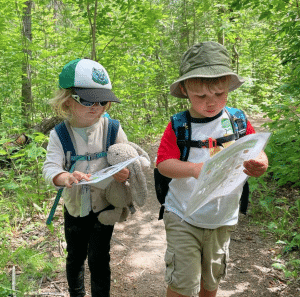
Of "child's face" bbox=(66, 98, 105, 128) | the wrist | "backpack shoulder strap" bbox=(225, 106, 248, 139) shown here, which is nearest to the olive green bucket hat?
"backpack shoulder strap" bbox=(225, 106, 248, 139)

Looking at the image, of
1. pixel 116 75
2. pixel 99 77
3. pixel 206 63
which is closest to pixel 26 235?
pixel 99 77

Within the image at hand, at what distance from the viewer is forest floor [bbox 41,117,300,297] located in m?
2.67

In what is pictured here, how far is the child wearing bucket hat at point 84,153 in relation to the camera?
178 centimetres

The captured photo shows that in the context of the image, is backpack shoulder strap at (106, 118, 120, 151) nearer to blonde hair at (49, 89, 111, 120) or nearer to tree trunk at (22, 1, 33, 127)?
blonde hair at (49, 89, 111, 120)

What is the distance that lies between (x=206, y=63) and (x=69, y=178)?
3.28 ft

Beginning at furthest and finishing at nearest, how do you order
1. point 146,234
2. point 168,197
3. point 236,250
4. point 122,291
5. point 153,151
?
point 153,151 < point 146,234 < point 236,250 < point 122,291 < point 168,197

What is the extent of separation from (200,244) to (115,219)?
1.90 feet

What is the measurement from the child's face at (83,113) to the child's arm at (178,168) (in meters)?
0.53

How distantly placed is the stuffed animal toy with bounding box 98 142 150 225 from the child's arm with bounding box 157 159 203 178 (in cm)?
17

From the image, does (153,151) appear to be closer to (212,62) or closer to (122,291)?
(122,291)

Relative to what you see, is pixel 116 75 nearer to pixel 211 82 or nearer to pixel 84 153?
pixel 84 153

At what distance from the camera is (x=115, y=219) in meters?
1.94

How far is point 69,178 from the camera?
1.63m

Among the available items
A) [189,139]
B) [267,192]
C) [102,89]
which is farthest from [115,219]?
[267,192]
